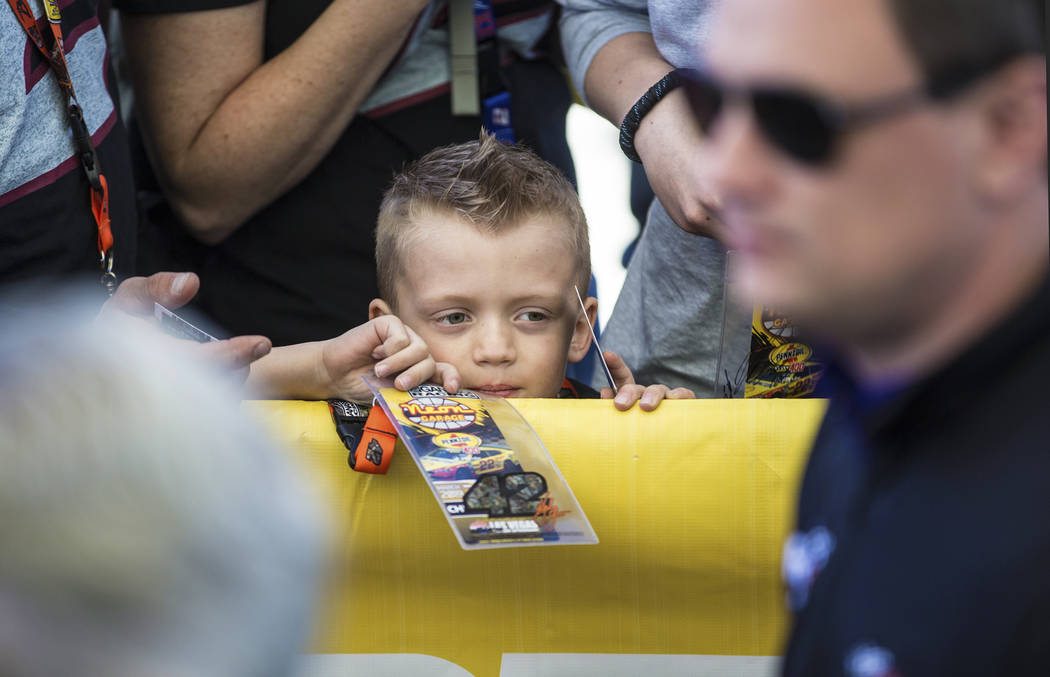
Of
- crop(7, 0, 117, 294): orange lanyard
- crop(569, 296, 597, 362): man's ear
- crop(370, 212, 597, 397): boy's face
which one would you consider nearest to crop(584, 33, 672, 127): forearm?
crop(370, 212, 597, 397): boy's face

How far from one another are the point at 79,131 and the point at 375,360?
0.56 m

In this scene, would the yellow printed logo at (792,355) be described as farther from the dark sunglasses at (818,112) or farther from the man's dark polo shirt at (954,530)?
the dark sunglasses at (818,112)

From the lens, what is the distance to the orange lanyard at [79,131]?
1487mm

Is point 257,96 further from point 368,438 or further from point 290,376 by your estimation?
point 368,438

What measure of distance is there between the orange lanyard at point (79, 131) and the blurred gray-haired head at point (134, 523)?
3.50 ft

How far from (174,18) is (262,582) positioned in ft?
5.01

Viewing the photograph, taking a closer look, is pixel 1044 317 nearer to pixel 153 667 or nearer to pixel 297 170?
pixel 153 667

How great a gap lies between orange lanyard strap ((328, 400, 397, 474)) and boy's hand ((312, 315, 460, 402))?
0.12 m

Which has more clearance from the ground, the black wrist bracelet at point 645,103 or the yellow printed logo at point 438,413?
the black wrist bracelet at point 645,103

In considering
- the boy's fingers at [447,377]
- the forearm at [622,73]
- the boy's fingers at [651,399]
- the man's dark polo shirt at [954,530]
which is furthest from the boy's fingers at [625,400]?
the man's dark polo shirt at [954,530]

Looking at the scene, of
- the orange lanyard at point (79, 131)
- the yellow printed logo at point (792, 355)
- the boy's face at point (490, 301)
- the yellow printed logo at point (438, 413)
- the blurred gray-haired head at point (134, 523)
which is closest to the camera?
the blurred gray-haired head at point (134, 523)

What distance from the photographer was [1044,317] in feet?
1.93

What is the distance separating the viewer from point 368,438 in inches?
54.6

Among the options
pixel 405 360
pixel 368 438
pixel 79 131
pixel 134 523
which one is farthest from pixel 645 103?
pixel 134 523
